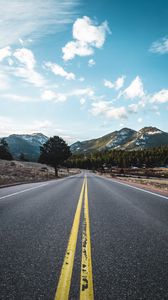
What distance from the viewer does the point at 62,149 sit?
194ft

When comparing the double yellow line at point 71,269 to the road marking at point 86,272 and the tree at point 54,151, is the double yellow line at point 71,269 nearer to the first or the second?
the road marking at point 86,272

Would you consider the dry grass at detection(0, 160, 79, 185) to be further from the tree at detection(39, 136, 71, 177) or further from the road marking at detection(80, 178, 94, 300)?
the road marking at detection(80, 178, 94, 300)

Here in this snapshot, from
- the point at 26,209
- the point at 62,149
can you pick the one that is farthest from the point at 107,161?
the point at 26,209

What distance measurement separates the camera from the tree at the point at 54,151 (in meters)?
57.8

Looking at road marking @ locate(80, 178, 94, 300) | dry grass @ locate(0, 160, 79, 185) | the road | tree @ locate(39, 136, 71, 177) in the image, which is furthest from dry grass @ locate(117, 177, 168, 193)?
tree @ locate(39, 136, 71, 177)

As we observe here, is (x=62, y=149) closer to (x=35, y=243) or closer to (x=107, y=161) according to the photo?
(x=35, y=243)

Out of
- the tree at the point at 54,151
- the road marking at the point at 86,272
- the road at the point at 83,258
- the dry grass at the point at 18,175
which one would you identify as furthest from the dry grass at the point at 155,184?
the tree at the point at 54,151

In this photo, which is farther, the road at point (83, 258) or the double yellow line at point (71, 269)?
the road at point (83, 258)

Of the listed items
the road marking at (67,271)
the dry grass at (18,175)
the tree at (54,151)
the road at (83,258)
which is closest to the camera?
the road marking at (67,271)

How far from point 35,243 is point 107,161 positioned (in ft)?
559

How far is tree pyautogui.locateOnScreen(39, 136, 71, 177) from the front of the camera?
57844mm

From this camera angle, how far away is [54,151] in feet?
192

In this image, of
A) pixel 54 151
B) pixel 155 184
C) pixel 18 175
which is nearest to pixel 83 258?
pixel 155 184

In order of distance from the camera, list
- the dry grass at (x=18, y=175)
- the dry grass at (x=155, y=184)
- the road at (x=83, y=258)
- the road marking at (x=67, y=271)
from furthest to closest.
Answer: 1. the dry grass at (x=18, y=175)
2. the dry grass at (x=155, y=184)
3. the road at (x=83, y=258)
4. the road marking at (x=67, y=271)
